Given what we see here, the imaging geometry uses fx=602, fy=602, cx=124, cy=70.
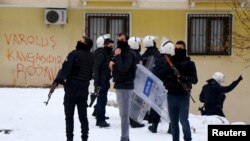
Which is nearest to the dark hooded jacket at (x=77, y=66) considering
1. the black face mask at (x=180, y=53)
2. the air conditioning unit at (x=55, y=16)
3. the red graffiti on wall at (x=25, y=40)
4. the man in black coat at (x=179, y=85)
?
the man in black coat at (x=179, y=85)

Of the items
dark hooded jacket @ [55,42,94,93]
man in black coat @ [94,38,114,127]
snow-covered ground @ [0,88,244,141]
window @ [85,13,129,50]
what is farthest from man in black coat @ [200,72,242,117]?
window @ [85,13,129,50]

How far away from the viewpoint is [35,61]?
21.4 metres

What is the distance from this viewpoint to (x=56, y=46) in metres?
21.6

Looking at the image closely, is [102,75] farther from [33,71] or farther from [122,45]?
[33,71]

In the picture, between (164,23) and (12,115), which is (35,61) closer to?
(164,23)

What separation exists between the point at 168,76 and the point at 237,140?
2.30 metres

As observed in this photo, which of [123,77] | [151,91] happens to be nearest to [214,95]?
[151,91]

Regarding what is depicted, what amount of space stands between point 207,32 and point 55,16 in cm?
553

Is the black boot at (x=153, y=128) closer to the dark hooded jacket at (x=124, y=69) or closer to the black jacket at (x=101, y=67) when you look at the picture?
the black jacket at (x=101, y=67)

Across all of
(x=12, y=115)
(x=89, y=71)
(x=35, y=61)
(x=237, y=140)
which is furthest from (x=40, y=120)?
(x=35, y=61)

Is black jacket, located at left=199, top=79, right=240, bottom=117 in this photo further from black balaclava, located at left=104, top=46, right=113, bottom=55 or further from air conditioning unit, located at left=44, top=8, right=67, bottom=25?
air conditioning unit, located at left=44, top=8, right=67, bottom=25

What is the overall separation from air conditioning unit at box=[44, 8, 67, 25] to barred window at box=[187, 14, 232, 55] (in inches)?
180

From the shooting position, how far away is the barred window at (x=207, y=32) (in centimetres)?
2183

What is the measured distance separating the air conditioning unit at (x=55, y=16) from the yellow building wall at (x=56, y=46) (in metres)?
0.25
